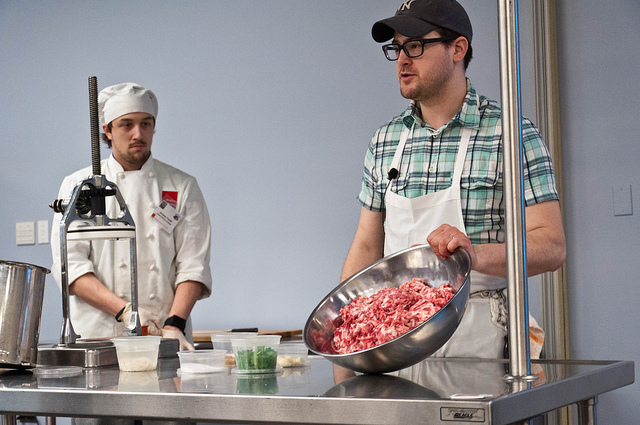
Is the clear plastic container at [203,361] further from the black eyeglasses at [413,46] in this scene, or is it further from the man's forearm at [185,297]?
the man's forearm at [185,297]

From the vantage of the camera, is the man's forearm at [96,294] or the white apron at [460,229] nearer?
the white apron at [460,229]

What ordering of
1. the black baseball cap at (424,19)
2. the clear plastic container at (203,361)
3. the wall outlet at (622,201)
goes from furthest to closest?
the wall outlet at (622,201) < the black baseball cap at (424,19) < the clear plastic container at (203,361)

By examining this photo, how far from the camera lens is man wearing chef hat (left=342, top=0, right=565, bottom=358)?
171cm

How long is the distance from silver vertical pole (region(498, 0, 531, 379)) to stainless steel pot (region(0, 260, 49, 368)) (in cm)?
91

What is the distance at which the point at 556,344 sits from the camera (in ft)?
9.30

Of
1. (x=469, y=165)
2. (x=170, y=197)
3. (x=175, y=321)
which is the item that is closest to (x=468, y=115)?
(x=469, y=165)

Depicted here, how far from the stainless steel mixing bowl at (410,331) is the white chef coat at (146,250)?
120cm

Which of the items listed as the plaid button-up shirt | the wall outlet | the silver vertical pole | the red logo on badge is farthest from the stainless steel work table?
the wall outlet

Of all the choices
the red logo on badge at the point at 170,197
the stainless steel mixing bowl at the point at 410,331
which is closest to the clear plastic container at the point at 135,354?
the stainless steel mixing bowl at the point at 410,331

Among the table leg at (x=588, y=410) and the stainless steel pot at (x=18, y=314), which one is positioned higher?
the stainless steel pot at (x=18, y=314)

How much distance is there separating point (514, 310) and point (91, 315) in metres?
1.78

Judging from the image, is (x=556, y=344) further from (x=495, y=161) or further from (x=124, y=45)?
(x=124, y=45)

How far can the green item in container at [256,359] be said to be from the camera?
50.7 inches

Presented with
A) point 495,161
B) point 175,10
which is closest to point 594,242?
point 495,161
